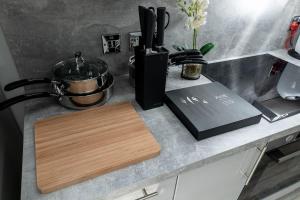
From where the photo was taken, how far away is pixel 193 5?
2.56 feet

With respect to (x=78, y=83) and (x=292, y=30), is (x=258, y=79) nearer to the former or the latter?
(x=292, y=30)

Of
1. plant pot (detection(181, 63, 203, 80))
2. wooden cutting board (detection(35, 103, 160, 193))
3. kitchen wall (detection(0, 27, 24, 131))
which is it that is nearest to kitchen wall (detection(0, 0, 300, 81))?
kitchen wall (detection(0, 27, 24, 131))

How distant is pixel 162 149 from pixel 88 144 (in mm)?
213

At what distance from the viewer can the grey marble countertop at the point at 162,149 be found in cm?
49

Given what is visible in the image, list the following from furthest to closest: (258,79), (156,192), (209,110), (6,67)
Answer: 1. (258,79)
2. (6,67)
3. (209,110)
4. (156,192)

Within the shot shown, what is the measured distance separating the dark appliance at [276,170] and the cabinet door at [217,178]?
13cm

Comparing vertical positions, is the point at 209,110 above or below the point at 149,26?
below

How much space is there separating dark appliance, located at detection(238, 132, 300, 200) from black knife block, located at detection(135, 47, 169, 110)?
0.48 m

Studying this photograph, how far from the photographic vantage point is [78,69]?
0.72m

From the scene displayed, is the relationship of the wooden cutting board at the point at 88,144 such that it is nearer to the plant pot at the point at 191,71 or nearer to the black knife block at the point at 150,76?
the black knife block at the point at 150,76

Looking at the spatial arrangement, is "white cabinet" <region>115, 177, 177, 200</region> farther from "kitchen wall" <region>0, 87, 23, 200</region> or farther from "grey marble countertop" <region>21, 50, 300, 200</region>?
"kitchen wall" <region>0, 87, 23, 200</region>

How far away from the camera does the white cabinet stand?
560 millimetres

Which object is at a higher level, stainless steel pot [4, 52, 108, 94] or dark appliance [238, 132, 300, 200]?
stainless steel pot [4, 52, 108, 94]

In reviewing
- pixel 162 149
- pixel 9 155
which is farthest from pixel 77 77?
pixel 9 155
